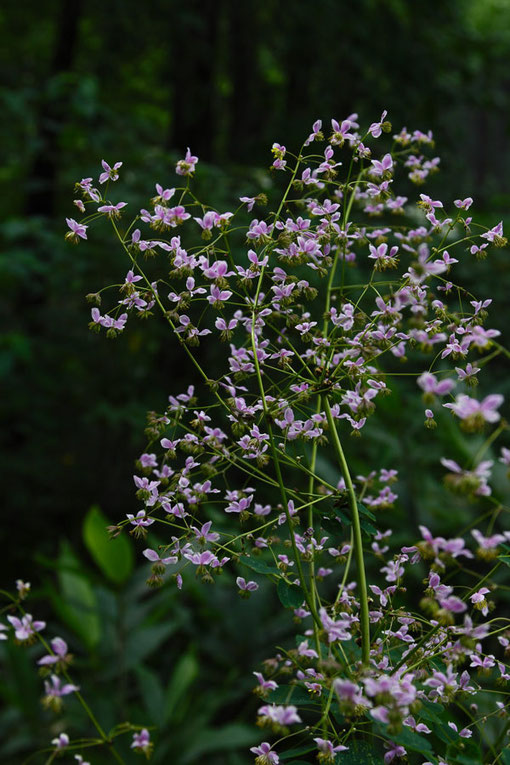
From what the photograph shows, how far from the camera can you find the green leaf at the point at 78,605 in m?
3.09

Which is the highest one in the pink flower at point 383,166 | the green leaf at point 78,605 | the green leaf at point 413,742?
the pink flower at point 383,166

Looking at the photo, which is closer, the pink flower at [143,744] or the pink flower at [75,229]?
the pink flower at [143,744]

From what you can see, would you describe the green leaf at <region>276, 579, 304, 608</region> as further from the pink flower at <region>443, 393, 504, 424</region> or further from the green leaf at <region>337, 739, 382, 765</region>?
the pink flower at <region>443, 393, 504, 424</region>

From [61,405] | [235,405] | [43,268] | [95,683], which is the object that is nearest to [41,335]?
[61,405]

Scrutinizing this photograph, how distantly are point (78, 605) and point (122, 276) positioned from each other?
68.5 inches

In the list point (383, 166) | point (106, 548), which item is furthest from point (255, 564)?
point (106, 548)

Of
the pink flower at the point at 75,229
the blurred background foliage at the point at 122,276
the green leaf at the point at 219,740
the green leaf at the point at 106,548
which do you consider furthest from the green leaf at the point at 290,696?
the green leaf at the point at 106,548

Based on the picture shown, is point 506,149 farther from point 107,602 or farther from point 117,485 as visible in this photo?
Answer: point 107,602

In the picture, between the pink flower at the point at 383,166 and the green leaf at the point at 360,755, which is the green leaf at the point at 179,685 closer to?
the green leaf at the point at 360,755

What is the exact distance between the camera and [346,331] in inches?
34.6

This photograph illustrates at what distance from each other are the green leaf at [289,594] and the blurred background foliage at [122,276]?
193 centimetres

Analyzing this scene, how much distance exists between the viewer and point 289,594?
0.86 metres

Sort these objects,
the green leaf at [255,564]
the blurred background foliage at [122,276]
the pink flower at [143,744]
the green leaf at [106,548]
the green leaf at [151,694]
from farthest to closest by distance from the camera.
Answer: the blurred background foliage at [122,276]
the green leaf at [106,548]
the green leaf at [151,694]
the green leaf at [255,564]
the pink flower at [143,744]

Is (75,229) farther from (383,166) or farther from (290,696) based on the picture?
(290,696)
